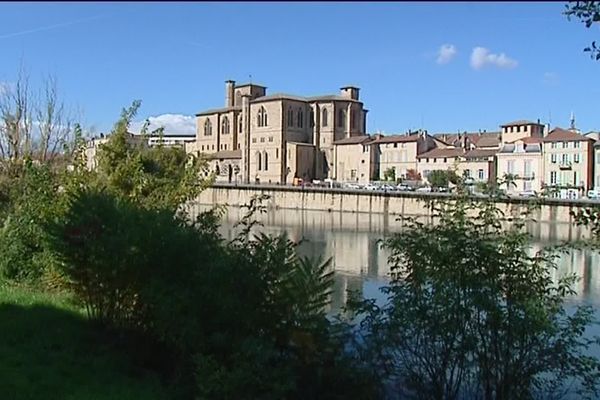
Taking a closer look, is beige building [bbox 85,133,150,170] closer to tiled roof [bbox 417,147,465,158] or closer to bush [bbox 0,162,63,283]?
bush [bbox 0,162,63,283]

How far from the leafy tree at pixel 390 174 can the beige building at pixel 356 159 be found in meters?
2.29

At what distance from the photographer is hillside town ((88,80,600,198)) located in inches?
2859

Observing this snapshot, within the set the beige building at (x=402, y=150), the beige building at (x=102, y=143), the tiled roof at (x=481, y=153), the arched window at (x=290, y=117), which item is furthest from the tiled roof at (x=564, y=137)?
the beige building at (x=102, y=143)

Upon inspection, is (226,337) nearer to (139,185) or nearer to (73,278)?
(73,278)

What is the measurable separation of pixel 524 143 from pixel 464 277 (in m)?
66.9

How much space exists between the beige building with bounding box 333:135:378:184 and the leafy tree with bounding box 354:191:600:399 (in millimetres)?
78200

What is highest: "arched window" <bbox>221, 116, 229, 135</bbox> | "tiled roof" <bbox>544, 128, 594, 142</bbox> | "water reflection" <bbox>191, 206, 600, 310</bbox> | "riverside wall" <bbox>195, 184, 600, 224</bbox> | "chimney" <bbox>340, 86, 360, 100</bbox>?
"chimney" <bbox>340, 86, 360, 100</bbox>

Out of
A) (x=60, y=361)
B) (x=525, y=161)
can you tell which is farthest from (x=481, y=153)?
(x=60, y=361)

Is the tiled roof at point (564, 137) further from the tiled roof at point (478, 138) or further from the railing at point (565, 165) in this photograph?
the tiled roof at point (478, 138)

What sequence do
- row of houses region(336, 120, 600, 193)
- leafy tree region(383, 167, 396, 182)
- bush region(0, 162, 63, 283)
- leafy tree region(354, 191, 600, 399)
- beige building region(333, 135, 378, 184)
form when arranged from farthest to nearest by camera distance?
beige building region(333, 135, 378, 184) < leafy tree region(383, 167, 396, 182) < row of houses region(336, 120, 600, 193) < bush region(0, 162, 63, 283) < leafy tree region(354, 191, 600, 399)

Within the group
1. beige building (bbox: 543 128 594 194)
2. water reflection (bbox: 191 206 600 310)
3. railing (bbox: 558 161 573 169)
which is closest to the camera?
water reflection (bbox: 191 206 600 310)

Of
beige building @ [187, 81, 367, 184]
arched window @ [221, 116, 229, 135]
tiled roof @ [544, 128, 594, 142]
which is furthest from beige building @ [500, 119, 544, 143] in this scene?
arched window @ [221, 116, 229, 135]

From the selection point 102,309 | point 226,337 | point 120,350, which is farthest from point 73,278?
point 226,337

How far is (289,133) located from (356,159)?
1162cm
